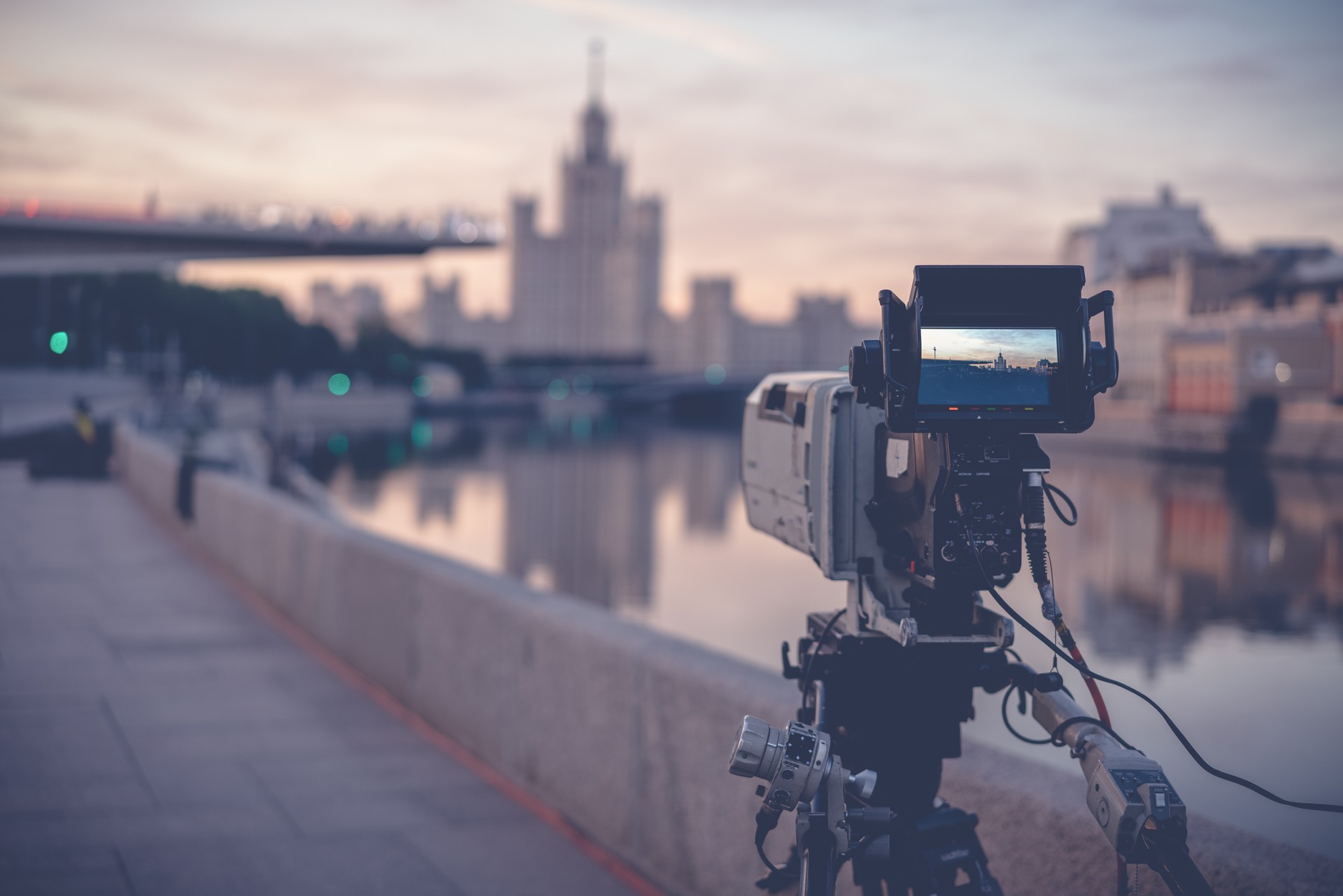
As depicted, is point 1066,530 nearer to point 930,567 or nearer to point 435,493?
point 435,493

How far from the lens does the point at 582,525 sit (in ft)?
189

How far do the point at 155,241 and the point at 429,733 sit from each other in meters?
28.1

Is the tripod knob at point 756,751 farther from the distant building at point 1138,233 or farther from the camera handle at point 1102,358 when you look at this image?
the distant building at point 1138,233

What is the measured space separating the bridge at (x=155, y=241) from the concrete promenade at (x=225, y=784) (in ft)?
68.9

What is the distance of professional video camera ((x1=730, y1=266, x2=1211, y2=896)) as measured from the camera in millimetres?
2520

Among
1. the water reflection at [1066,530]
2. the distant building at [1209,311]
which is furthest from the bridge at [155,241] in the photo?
the distant building at [1209,311]

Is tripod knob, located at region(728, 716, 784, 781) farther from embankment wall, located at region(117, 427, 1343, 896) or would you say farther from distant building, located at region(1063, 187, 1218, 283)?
distant building, located at region(1063, 187, 1218, 283)

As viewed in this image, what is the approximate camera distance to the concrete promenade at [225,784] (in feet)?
15.8

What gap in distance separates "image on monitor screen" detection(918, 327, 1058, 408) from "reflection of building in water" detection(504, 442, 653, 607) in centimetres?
3492

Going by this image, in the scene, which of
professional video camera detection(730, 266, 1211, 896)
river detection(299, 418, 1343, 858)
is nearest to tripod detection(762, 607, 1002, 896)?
professional video camera detection(730, 266, 1211, 896)

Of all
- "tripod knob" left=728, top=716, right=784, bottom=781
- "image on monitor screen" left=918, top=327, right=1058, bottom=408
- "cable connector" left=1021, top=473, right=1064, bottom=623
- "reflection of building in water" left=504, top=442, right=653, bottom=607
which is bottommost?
"reflection of building in water" left=504, top=442, right=653, bottom=607

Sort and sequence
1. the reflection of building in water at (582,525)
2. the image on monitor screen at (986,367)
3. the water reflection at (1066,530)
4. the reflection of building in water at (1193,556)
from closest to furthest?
the image on monitor screen at (986,367) < the reflection of building in water at (1193,556) < the water reflection at (1066,530) < the reflection of building in water at (582,525)

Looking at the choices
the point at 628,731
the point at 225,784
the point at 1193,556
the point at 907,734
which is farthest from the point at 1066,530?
the point at 907,734

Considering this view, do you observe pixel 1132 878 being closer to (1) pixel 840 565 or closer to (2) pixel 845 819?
(2) pixel 845 819
